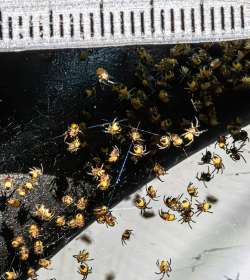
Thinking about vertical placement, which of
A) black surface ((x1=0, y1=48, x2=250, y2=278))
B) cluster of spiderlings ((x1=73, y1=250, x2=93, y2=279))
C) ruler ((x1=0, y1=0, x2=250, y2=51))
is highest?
ruler ((x1=0, y1=0, x2=250, y2=51))

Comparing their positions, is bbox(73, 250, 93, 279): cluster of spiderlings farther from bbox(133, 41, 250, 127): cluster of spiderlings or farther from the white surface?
bbox(133, 41, 250, 127): cluster of spiderlings

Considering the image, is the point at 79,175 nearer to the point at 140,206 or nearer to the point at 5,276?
the point at 140,206

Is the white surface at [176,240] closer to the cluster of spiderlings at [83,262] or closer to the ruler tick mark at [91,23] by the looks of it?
the cluster of spiderlings at [83,262]

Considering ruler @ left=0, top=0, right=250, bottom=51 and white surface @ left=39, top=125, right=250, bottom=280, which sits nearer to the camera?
ruler @ left=0, top=0, right=250, bottom=51

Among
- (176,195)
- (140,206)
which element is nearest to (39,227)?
(140,206)

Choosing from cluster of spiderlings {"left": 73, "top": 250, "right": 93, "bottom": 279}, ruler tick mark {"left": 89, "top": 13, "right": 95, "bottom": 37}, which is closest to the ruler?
ruler tick mark {"left": 89, "top": 13, "right": 95, "bottom": 37}

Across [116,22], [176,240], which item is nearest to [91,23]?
[116,22]
